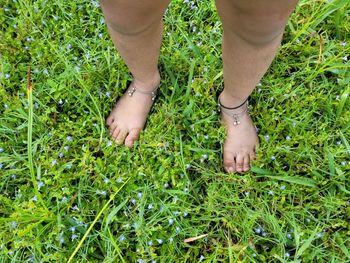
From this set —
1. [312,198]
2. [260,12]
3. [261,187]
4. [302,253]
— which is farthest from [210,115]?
[260,12]

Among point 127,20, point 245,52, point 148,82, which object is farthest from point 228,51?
point 148,82

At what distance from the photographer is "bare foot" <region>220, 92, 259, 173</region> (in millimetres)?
1729

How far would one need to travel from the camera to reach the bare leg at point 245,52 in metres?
1.03

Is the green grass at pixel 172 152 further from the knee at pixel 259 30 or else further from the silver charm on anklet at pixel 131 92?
the knee at pixel 259 30

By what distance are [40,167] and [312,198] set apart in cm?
112

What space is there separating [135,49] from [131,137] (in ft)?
1.53

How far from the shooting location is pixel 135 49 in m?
1.42

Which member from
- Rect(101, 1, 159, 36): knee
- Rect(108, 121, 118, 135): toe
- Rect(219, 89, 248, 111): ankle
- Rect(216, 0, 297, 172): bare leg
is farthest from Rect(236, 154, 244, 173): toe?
Rect(101, 1, 159, 36): knee

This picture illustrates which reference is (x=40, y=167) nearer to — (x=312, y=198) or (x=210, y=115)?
(x=210, y=115)

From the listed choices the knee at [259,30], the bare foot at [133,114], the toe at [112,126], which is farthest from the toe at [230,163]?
the knee at [259,30]

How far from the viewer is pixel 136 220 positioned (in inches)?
63.0

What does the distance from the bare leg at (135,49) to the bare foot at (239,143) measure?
34cm

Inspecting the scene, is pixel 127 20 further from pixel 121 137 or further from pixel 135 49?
pixel 121 137

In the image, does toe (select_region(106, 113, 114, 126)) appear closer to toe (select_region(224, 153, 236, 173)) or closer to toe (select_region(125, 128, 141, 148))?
toe (select_region(125, 128, 141, 148))
